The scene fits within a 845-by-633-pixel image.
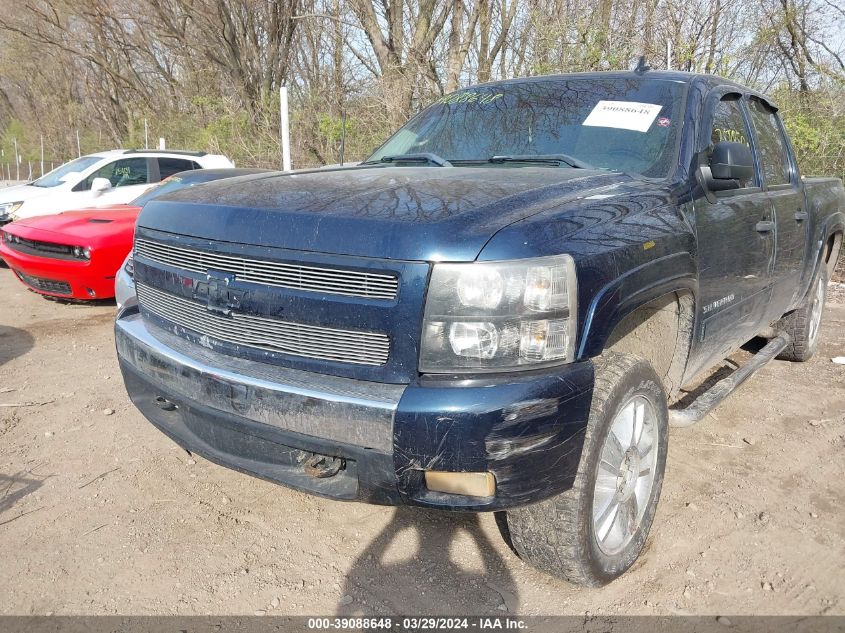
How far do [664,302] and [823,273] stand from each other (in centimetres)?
315

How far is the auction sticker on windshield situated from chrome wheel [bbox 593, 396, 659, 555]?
52.0 inches

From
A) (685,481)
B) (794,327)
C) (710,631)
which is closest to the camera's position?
(710,631)

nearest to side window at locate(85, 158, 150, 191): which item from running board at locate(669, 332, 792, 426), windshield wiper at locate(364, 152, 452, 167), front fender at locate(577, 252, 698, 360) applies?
windshield wiper at locate(364, 152, 452, 167)

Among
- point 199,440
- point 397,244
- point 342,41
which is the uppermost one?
point 342,41

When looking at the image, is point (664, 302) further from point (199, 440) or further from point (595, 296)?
point (199, 440)

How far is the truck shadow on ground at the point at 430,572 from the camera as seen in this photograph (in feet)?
7.95

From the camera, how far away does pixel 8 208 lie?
938 centimetres

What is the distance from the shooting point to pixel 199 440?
2.59 meters


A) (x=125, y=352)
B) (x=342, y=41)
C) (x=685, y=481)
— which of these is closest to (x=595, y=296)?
(x=685, y=481)

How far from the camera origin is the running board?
2947 mm

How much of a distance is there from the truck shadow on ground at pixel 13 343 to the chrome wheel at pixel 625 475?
4.52m

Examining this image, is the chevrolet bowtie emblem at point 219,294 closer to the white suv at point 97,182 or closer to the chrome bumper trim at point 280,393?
the chrome bumper trim at point 280,393

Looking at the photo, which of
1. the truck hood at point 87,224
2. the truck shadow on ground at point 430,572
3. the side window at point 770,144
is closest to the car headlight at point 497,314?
the truck shadow on ground at point 430,572

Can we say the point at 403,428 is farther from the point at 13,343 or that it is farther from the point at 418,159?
the point at 13,343
